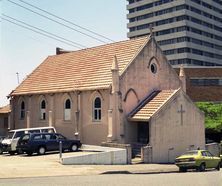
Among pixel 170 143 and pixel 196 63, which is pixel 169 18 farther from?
pixel 170 143

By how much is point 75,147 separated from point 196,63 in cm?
9031

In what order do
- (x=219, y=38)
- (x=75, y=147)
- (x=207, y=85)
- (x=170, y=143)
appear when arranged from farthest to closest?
(x=219, y=38) < (x=207, y=85) < (x=170, y=143) < (x=75, y=147)

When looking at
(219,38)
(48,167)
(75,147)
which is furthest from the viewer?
(219,38)

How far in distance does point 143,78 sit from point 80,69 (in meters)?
7.00

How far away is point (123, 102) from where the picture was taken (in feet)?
106

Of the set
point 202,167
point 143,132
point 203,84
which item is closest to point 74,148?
point 143,132

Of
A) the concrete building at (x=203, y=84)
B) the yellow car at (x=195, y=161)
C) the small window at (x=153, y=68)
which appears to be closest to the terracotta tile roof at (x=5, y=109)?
the small window at (x=153, y=68)

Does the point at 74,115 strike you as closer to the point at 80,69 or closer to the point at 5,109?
the point at 80,69

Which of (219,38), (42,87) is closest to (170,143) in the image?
(42,87)

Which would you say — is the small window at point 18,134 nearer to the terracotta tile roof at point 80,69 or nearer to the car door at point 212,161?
the terracotta tile roof at point 80,69

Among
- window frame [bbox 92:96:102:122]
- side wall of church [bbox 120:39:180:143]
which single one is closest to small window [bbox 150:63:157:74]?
side wall of church [bbox 120:39:180:143]

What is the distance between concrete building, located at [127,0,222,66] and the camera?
4360 inches

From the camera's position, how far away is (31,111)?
40.0 meters

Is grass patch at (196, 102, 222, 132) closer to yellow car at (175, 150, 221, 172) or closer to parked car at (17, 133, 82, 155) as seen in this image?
yellow car at (175, 150, 221, 172)
